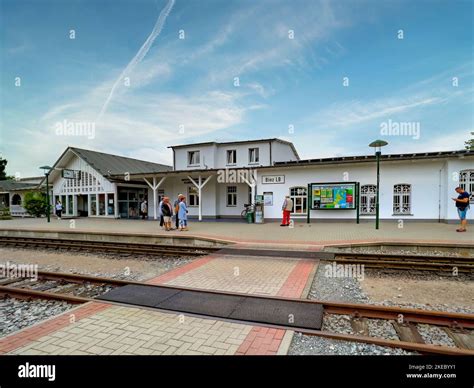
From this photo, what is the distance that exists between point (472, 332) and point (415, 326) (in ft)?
2.31

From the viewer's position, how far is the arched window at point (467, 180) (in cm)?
1484

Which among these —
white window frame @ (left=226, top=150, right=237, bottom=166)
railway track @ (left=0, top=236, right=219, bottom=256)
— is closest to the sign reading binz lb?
railway track @ (left=0, top=236, right=219, bottom=256)

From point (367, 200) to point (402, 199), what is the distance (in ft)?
6.33

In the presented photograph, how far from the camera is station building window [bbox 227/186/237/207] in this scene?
22.0 m

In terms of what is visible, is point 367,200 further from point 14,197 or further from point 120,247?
point 14,197

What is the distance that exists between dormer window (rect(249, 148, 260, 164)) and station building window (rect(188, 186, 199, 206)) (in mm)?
5722

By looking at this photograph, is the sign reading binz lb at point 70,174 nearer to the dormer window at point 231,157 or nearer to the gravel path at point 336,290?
the dormer window at point 231,157

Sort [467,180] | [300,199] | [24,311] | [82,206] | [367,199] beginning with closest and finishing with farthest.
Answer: [24,311], [467,180], [367,199], [300,199], [82,206]

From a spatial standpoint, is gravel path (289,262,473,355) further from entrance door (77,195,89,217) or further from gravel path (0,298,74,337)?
entrance door (77,195,89,217)

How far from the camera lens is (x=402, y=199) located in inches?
631

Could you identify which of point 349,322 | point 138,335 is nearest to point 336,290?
point 349,322

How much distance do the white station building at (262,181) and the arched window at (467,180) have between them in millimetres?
50

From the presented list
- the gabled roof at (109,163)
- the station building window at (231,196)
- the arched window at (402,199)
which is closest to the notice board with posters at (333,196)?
the arched window at (402,199)

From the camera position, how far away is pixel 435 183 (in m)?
15.4
